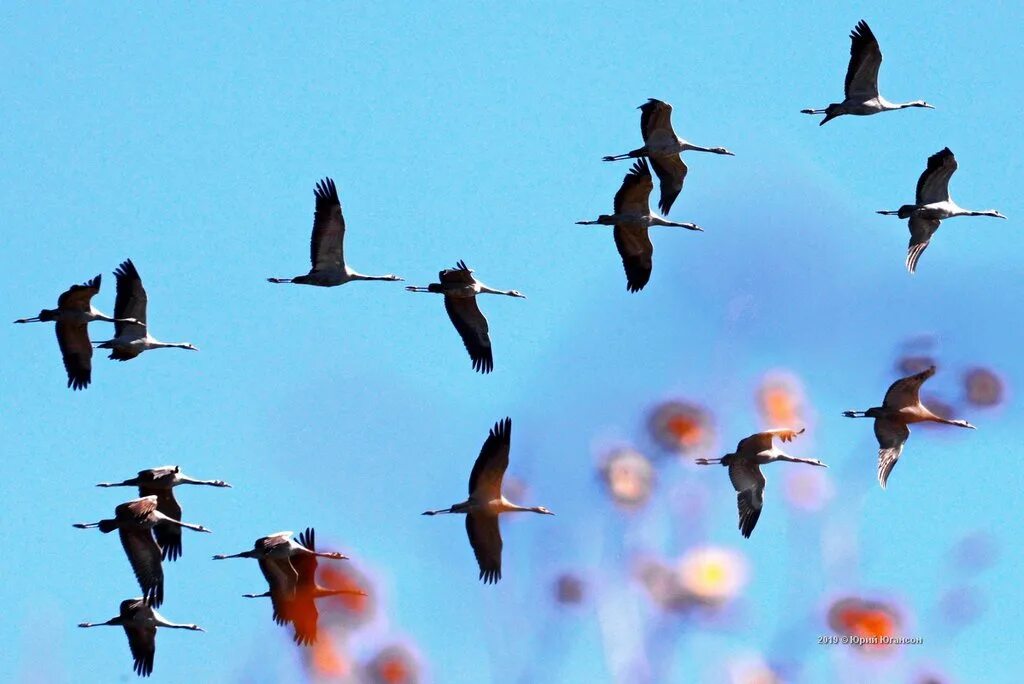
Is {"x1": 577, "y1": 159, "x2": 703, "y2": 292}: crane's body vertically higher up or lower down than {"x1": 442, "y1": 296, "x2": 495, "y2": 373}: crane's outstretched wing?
higher up

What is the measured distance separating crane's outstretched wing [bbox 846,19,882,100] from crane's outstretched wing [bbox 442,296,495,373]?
9369 mm

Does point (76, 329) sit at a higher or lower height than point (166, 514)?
higher

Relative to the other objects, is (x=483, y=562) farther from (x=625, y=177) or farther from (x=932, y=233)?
(x=932, y=233)

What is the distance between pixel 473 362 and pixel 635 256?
4.29m

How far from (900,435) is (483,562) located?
371 inches

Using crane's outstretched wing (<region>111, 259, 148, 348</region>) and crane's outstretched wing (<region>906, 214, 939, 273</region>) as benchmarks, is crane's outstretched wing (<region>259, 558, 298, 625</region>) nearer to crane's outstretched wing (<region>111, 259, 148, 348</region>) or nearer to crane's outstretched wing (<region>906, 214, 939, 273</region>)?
crane's outstretched wing (<region>111, 259, 148, 348</region>)

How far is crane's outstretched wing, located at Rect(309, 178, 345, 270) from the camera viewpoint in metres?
46.0

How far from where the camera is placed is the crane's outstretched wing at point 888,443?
4691 cm

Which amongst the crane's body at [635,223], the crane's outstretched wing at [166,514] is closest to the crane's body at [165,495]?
the crane's outstretched wing at [166,514]

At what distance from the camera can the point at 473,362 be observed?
49.1m

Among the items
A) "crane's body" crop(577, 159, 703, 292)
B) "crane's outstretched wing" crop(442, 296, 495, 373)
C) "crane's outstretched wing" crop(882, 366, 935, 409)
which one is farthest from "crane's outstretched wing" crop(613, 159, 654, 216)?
"crane's outstretched wing" crop(882, 366, 935, 409)

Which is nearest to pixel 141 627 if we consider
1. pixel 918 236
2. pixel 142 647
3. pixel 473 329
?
pixel 142 647

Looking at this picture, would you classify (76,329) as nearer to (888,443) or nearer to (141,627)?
(141,627)

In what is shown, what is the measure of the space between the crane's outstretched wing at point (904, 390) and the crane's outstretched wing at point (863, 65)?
616 cm
